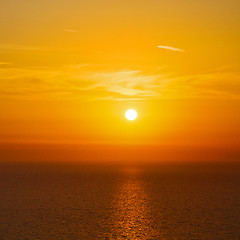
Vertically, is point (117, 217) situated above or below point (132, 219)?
above

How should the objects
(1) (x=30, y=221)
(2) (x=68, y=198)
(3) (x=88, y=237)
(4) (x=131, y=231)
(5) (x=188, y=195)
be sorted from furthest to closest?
1. (5) (x=188, y=195)
2. (2) (x=68, y=198)
3. (1) (x=30, y=221)
4. (4) (x=131, y=231)
5. (3) (x=88, y=237)

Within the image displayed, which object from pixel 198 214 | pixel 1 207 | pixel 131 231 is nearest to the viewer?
pixel 131 231

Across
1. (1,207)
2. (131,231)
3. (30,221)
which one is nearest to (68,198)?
(1,207)

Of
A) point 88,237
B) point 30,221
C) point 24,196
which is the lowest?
point 88,237

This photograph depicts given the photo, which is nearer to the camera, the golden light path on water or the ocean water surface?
the ocean water surface

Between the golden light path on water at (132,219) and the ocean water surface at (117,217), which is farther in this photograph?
the golden light path on water at (132,219)

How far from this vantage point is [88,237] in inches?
2386

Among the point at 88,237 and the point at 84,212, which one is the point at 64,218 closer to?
the point at 84,212

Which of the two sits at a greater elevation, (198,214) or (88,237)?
(198,214)

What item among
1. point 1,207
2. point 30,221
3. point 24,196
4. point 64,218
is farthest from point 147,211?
point 24,196

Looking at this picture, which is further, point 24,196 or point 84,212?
point 24,196

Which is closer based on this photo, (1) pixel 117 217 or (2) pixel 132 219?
(2) pixel 132 219

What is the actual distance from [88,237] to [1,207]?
36796 millimetres

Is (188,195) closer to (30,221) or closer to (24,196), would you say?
(24,196)
